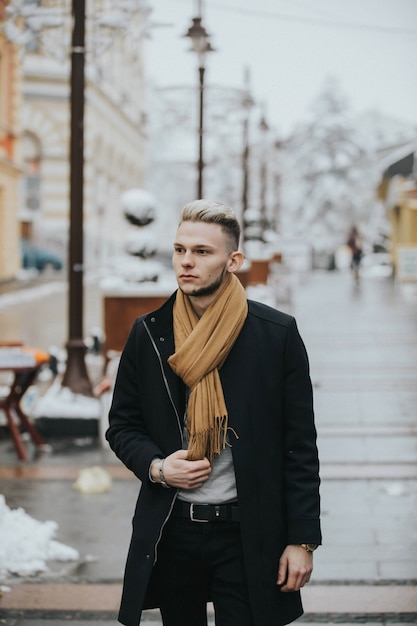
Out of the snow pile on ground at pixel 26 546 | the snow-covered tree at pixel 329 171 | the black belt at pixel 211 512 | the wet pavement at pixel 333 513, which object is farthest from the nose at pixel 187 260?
the snow-covered tree at pixel 329 171

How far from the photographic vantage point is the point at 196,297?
292cm

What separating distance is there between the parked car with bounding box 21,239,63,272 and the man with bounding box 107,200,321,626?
35.4m

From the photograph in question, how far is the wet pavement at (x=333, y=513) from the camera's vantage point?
4789 mm

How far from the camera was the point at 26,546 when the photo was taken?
18.1 feet

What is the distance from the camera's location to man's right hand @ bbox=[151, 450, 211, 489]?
279cm

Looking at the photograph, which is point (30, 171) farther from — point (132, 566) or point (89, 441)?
point (132, 566)

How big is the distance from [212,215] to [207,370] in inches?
17.5

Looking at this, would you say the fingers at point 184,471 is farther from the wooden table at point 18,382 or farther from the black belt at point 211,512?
the wooden table at point 18,382

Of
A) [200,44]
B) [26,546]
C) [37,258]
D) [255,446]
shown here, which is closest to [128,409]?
[255,446]

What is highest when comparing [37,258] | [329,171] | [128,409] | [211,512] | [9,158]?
[329,171]

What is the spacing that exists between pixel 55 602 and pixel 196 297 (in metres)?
2.52

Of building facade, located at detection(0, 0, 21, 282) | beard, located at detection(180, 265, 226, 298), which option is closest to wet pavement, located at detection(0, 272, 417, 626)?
beard, located at detection(180, 265, 226, 298)

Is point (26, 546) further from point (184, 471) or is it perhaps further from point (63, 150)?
point (63, 150)

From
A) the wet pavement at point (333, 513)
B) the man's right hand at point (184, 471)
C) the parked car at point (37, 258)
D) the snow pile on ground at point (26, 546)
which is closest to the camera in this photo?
the man's right hand at point (184, 471)
